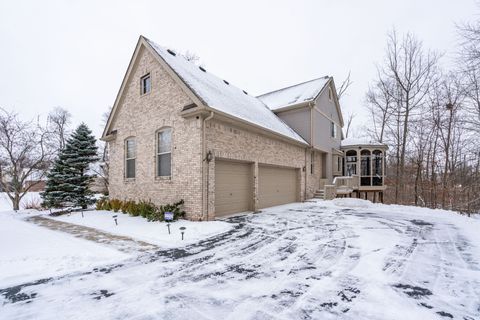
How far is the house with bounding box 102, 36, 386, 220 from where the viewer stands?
26.9 feet

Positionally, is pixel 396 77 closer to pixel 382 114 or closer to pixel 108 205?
pixel 382 114

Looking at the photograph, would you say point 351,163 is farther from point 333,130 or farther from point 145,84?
point 145,84

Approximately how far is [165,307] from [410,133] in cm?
2336

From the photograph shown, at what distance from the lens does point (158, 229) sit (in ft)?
22.6

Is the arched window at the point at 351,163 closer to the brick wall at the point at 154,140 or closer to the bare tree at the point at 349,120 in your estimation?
the bare tree at the point at 349,120

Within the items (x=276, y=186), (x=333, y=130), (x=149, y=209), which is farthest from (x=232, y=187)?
(x=333, y=130)

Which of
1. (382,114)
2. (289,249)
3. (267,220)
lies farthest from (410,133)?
(289,249)

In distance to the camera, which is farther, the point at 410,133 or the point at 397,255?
the point at 410,133

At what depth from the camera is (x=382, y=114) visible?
22.3 meters

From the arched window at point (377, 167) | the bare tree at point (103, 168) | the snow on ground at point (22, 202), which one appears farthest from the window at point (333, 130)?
the snow on ground at point (22, 202)

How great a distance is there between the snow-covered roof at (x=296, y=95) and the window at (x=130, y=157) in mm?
10831

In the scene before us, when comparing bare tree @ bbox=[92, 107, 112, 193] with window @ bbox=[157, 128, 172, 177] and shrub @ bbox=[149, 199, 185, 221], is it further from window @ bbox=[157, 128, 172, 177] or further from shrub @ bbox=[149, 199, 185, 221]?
shrub @ bbox=[149, 199, 185, 221]

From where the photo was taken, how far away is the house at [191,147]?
8.20 meters

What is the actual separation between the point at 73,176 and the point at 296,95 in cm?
1649
